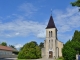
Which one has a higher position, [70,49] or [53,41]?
[53,41]

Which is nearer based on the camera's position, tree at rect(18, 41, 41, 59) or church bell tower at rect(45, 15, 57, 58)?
tree at rect(18, 41, 41, 59)

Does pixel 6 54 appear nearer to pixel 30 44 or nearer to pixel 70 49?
pixel 30 44

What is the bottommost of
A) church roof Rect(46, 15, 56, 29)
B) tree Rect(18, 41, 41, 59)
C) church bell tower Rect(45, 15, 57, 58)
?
tree Rect(18, 41, 41, 59)

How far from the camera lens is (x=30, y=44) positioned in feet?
167

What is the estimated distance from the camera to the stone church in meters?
64.2

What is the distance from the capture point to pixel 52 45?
6462cm

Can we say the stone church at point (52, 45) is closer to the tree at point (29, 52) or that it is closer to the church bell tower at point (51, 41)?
the church bell tower at point (51, 41)

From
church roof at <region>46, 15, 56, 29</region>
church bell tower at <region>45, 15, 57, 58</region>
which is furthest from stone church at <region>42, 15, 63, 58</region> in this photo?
church roof at <region>46, 15, 56, 29</region>

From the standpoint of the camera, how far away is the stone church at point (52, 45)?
211 ft

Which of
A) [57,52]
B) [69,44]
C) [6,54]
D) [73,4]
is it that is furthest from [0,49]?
[73,4]

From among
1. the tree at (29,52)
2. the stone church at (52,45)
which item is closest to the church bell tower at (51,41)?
the stone church at (52,45)

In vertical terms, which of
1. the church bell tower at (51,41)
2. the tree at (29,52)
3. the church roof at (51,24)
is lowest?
the tree at (29,52)

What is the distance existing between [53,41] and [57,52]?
3.96 m

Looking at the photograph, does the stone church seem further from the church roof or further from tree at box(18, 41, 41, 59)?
tree at box(18, 41, 41, 59)
